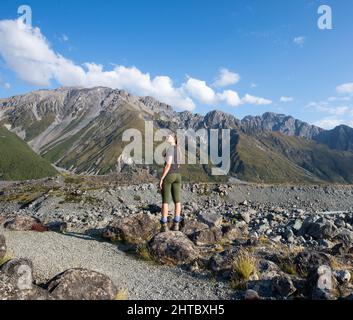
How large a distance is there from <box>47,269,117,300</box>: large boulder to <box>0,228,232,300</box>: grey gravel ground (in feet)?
3.09

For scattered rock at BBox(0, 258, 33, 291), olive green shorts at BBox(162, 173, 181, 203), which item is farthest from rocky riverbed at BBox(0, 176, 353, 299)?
olive green shorts at BBox(162, 173, 181, 203)

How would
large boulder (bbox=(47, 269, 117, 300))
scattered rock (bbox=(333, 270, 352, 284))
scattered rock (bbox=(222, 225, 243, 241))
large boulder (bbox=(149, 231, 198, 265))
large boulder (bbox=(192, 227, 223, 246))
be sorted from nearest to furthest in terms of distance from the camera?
1. large boulder (bbox=(47, 269, 117, 300))
2. scattered rock (bbox=(333, 270, 352, 284))
3. large boulder (bbox=(149, 231, 198, 265))
4. large boulder (bbox=(192, 227, 223, 246))
5. scattered rock (bbox=(222, 225, 243, 241))

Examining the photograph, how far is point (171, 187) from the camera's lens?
16.4 metres

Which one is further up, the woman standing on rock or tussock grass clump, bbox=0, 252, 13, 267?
the woman standing on rock

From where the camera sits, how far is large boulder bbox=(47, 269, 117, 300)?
8.69 m

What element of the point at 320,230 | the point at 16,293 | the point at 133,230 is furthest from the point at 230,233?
the point at 16,293

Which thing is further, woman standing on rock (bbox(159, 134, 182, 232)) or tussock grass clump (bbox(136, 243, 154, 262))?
woman standing on rock (bbox(159, 134, 182, 232))

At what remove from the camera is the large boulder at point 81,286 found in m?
8.69

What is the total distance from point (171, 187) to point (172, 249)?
349 centimetres

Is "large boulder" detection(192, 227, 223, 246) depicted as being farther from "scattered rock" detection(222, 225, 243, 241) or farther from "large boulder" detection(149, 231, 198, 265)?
"large boulder" detection(149, 231, 198, 265)

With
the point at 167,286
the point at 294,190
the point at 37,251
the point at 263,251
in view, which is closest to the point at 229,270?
the point at 167,286

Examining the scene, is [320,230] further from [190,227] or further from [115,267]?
[115,267]

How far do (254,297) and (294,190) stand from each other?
67121 mm
